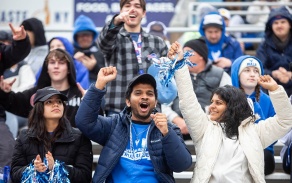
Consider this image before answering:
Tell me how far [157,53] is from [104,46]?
0.58 meters

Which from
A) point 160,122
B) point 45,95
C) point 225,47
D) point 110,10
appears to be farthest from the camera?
point 110,10

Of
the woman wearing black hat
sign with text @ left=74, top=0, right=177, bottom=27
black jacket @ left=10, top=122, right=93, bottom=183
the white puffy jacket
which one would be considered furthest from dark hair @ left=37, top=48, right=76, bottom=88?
sign with text @ left=74, top=0, right=177, bottom=27

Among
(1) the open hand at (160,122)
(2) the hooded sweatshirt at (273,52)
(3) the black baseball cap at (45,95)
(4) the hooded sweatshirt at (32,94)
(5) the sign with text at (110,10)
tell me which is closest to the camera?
(1) the open hand at (160,122)

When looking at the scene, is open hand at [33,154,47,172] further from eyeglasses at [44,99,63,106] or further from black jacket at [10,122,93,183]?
eyeglasses at [44,99,63,106]

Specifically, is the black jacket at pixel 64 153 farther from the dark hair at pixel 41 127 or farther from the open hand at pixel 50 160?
the open hand at pixel 50 160

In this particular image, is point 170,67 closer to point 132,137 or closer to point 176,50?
point 176,50

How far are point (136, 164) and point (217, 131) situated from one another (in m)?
0.78

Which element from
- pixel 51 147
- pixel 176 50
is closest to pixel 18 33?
pixel 51 147

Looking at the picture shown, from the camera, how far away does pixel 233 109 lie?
25.7 ft

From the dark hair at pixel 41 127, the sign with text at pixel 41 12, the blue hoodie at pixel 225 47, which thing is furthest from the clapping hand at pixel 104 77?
the sign with text at pixel 41 12

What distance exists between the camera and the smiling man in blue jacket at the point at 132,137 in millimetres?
7504

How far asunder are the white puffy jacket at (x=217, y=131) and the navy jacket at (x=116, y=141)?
0.62 feet

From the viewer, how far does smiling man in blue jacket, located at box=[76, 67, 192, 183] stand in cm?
750

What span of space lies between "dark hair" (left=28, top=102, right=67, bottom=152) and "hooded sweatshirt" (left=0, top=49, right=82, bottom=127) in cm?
82
